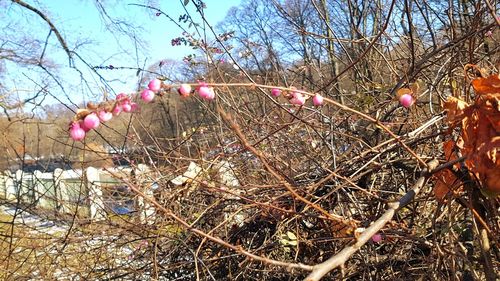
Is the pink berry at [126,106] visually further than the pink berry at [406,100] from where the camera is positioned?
No

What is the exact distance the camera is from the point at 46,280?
271cm

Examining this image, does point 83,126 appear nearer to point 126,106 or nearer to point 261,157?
point 126,106

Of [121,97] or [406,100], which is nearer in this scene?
[121,97]

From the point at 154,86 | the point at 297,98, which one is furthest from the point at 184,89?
the point at 297,98

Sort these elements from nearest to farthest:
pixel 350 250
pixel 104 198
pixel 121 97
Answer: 1. pixel 350 250
2. pixel 121 97
3. pixel 104 198

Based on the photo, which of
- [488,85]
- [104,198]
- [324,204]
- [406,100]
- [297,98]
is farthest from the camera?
[104,198]

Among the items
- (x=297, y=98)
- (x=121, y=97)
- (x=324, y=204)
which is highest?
(x=121, y=97)

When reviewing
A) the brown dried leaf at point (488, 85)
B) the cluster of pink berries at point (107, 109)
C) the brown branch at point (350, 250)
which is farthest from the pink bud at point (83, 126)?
the brown dried leaf at point (488, 85)

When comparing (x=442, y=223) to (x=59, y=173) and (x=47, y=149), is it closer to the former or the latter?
(x=59, y=173)

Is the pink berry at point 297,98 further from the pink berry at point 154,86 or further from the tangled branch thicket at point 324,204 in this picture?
the pink berry at point 154,86

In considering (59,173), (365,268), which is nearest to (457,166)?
(365,268)

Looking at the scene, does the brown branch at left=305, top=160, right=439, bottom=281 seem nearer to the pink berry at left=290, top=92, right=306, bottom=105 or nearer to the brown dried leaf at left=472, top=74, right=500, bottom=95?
the brown dried leaf at left=472, top=74, right=500, bottom=95

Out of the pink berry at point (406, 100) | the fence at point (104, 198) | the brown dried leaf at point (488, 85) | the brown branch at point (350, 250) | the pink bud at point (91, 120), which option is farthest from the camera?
the fence at point (104, 198)

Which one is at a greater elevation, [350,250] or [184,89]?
[184,89]
